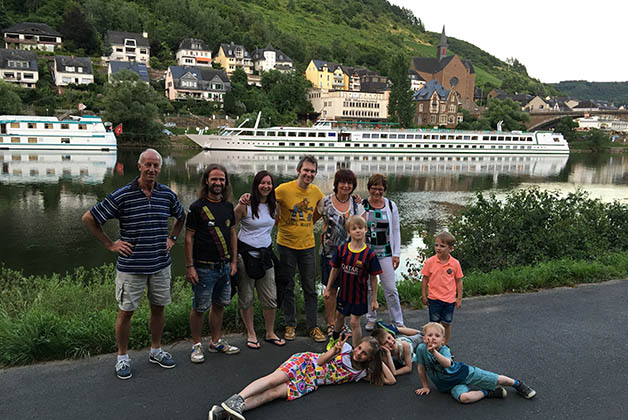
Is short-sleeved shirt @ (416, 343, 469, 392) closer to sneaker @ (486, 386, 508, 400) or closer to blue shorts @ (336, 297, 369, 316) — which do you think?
sneaker @ (486, 386, 508, 400)

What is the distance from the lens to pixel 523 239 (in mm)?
8633

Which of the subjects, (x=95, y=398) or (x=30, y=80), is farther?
(x=30, y=80)

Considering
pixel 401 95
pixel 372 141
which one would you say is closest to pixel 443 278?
pixel 372 141

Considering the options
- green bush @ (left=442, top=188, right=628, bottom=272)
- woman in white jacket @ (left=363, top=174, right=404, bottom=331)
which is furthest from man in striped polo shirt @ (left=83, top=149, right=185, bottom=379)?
green bush @ (left=442, top=188, right=628, bottom=272)

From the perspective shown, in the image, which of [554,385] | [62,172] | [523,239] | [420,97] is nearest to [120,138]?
[62,172]

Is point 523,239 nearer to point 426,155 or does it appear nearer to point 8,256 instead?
point 8,256

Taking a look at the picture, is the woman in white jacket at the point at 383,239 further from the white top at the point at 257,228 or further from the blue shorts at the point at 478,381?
the blue shorts at the point at 478,381

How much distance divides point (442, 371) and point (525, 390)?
2.22 feet

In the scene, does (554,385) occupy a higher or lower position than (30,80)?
lower

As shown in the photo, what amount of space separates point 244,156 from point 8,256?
37.5 m

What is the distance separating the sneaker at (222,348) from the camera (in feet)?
14.6

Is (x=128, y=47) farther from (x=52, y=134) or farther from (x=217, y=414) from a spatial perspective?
(x=217, y=414)

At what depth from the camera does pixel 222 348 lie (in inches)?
175

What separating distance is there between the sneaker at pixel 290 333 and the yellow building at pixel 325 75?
100 m
